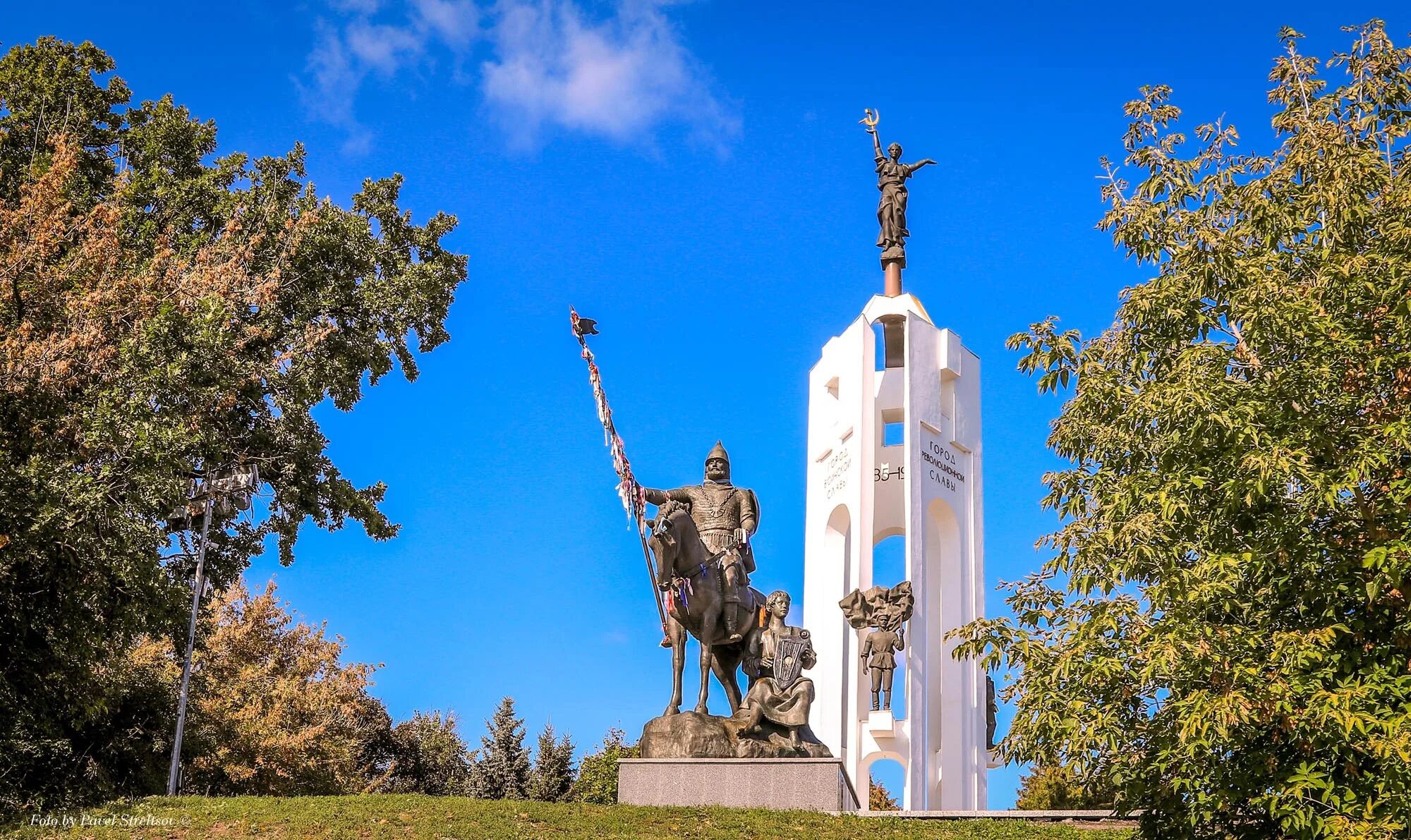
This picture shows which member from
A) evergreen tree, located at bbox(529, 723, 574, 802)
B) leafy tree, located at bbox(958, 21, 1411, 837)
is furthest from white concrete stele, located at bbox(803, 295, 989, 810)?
leafy tree, located at bbox(958, 21, 1411, 837)

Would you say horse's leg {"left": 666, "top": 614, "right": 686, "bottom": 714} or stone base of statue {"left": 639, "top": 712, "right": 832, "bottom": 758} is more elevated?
horse's leg {"left": 666, "top": 614, "right": 686, "bottom": 714}

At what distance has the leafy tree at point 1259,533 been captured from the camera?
340 inches

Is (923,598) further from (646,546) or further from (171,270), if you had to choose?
(171,270)

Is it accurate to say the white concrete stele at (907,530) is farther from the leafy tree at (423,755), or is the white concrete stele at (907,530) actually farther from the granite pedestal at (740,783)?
the granite pedestal at (740,783)

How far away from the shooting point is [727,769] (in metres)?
13.7

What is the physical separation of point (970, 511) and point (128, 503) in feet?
76.4

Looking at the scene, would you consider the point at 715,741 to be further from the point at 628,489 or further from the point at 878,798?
the point at 878,798

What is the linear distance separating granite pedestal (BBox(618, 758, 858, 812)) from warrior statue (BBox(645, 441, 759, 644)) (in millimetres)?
1678

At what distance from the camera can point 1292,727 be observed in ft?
28.4

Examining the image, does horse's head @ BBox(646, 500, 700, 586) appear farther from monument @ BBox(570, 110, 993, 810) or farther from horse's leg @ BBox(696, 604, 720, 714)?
monument @ BBox(570, 110, 993, 810)

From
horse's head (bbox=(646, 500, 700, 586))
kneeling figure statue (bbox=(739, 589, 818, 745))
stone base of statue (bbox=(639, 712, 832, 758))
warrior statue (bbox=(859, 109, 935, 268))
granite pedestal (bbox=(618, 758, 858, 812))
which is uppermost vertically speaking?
warrior statue (bbox=(859, 109, 935, 268))

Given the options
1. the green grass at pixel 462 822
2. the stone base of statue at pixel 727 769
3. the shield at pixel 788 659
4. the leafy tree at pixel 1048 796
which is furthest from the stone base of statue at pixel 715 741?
the leafy tree at pixel 1048 796

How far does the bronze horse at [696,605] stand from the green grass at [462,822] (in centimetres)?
228

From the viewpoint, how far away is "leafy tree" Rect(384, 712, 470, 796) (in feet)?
96.2
